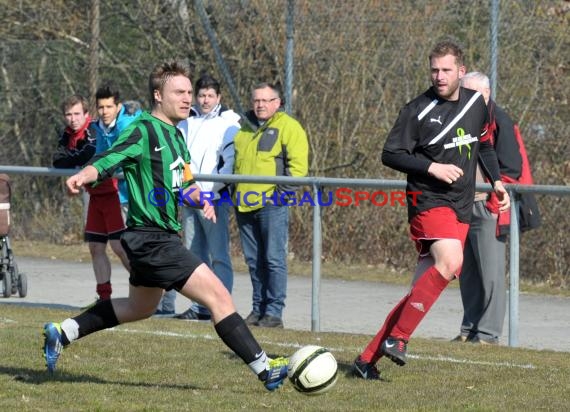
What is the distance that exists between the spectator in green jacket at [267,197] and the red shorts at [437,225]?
2.99m

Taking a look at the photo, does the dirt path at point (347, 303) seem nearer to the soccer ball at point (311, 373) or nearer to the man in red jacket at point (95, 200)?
the man in red jacket at point (95, 200)

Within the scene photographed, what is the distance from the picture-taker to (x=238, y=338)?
7363 millimetres

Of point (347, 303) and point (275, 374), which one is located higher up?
point (275, 374)

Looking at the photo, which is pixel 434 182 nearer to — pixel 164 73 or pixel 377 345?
pixel 377 345

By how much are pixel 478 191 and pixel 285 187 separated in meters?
1.96

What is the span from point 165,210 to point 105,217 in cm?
392

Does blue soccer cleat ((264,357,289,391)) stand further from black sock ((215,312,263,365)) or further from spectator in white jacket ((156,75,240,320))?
spectator in white jacket ((156,75,240,320))

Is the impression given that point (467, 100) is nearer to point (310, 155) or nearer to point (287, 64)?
point (287, 64)

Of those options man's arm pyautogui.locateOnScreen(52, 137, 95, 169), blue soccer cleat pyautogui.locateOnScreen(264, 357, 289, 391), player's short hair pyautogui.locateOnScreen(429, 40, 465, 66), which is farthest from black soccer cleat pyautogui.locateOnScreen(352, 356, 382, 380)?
man's arm pyautogui.locateOnScreen(52, 137, 95, 169)

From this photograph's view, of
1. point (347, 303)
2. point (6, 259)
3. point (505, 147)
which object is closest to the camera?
point (505, 147)

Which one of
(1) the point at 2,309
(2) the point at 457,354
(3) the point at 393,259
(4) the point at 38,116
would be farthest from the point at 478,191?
(4) the point at 38,116

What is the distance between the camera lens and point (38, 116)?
19.2m

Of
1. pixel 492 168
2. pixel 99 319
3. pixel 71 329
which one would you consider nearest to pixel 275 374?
pixel 99 319

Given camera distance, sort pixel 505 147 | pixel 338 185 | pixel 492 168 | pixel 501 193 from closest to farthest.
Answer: pixel 501 193 < pixel 492 168 < pixel 505 147 < pixel 338 185
